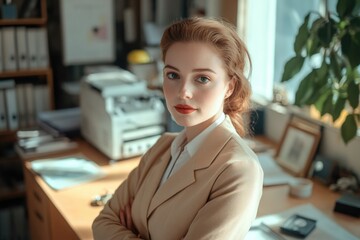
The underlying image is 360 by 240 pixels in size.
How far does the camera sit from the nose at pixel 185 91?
4.07ft

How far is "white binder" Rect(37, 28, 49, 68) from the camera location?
288cm

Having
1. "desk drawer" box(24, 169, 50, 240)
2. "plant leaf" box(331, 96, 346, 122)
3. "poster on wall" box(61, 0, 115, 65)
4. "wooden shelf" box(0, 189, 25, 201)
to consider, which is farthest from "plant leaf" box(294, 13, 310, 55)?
"wooden shelf" box(0, 189, 25, 201)

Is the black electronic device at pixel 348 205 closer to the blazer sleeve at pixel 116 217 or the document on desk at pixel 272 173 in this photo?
the document on desk at pixel 272 173

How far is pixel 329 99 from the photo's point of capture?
1.80 meters

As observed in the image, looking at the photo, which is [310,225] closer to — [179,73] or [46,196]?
[179,73]

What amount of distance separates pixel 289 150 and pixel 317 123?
0.58 ft

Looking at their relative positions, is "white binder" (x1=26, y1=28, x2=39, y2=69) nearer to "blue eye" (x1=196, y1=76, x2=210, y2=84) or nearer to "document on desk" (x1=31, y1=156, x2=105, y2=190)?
"document on desk" (x1=31, y1=156, x2=105, y2=190)

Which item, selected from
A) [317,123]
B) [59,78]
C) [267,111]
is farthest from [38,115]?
[317,123]

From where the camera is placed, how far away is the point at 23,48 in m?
2.84

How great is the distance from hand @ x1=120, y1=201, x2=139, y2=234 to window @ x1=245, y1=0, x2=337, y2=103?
135cm

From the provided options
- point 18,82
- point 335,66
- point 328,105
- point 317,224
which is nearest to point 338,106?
point 328,105

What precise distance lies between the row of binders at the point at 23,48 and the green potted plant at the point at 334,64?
1637 mm

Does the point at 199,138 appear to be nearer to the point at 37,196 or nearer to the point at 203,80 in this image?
the point at 203,80

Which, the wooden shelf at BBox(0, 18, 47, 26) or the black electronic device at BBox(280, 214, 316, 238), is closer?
the black electronic device at BBox(280, 214, 316, 238)
